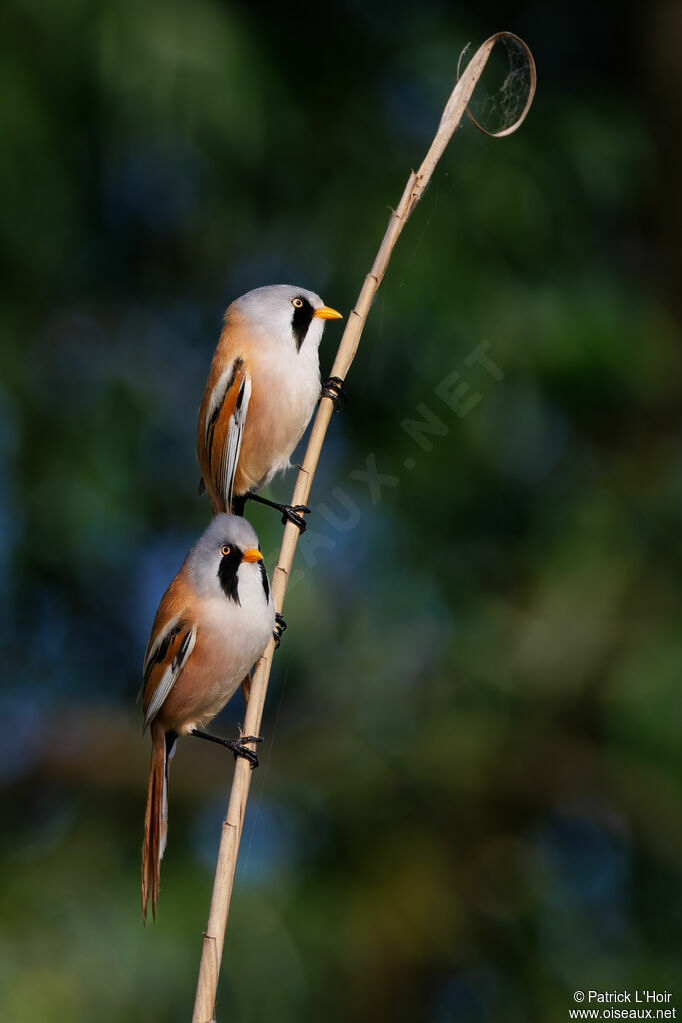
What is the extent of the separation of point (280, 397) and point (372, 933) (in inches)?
121

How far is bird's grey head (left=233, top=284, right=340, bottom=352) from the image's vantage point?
2.13 meters

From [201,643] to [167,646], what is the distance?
155mm

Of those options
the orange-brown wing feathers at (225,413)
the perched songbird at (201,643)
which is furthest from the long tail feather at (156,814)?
the orange-brown wing feathers at (225,413)

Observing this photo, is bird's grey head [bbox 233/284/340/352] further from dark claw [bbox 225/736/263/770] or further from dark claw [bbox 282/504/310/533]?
dark claw [bbox 225/736/263/770]

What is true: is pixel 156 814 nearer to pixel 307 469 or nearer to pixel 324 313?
pixel 307 469

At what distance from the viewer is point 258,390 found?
2.19 metres

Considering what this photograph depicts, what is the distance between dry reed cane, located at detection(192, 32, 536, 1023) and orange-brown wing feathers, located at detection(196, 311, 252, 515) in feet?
1.81

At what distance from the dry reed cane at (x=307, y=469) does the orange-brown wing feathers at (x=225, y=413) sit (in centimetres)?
55

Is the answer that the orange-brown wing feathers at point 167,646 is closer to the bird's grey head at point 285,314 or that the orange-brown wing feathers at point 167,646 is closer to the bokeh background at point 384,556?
the bird's grey head at point 285,314

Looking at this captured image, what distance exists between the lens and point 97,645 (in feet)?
16.2

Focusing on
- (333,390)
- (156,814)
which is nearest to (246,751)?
(156,814)

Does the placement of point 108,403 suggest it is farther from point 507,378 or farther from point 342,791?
point 342,791

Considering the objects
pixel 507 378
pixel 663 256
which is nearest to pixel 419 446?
pixel 507 378

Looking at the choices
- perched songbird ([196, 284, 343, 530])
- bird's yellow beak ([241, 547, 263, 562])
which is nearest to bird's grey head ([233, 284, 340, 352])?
perched songbird ([196, 284, 343, 530])
